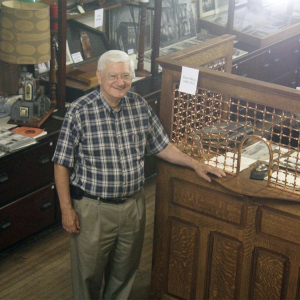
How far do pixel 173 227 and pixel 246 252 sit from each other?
0.43 metres

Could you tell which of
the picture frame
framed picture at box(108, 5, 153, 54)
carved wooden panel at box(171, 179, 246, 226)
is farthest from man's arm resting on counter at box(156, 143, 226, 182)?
framed picture at box(108, 5, 153, 54)

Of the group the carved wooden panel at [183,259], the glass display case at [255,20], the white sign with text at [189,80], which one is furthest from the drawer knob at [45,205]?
the glass display case at [255,20]

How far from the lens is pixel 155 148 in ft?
9.84

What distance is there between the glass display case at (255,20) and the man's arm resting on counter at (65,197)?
331cm

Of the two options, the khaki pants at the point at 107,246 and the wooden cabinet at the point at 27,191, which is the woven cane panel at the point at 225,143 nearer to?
the khaki pants at the point at 107,246

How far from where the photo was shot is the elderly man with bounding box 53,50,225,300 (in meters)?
2.76

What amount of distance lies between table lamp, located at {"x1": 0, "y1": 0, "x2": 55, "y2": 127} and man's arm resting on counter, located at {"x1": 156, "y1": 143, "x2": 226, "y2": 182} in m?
1.20

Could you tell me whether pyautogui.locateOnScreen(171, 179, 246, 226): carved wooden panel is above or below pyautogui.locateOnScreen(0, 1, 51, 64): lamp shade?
below

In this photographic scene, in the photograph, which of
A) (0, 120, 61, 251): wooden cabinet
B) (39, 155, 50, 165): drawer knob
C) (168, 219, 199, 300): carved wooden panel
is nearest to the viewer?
(168, 219, 199, 300): carved wooden panel

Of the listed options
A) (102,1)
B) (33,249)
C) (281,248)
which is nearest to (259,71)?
(102,1)

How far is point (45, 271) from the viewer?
3.77 m

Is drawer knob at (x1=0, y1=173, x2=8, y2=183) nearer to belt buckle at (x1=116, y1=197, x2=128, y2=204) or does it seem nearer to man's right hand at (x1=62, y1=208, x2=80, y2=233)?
man's right hand at (x1=62, y1=208, x2=80, y2=233)

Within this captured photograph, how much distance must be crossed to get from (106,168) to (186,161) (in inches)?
16.3

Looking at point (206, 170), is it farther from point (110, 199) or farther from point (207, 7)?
point (207, 7)
